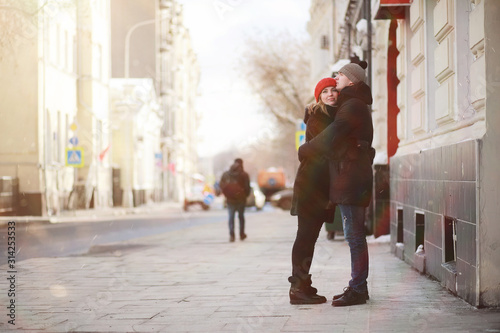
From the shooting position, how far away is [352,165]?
6.97 meters

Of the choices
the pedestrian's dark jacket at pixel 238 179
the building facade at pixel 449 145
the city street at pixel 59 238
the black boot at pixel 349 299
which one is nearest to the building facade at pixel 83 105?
the city street at pixel 59 238

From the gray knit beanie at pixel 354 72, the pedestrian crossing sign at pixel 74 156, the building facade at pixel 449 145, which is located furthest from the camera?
the pedestrian crossing sign at pixel 74 156

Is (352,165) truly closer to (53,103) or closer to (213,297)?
(213,297)

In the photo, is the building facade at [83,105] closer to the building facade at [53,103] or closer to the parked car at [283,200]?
the building facade at [53,103]

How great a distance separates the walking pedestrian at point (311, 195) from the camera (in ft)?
23.5

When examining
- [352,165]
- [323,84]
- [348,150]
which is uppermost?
[323,84]

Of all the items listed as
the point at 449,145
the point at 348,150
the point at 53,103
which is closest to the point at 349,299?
the point at 348,150

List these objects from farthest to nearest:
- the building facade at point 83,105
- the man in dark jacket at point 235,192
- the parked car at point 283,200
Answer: the parked car at point 283,200, the building facade at point 83,105, the man in dark jacket at point 235,192

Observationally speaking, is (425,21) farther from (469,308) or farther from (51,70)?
(51,70)

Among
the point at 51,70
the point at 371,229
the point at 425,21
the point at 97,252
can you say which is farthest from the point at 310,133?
the point at 51,70

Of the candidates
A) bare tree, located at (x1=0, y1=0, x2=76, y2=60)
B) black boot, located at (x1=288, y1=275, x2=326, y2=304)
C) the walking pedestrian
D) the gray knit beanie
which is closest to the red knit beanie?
the walking pedestrian

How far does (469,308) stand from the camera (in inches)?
259

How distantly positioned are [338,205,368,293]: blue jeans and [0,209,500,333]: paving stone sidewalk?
216 millimetres

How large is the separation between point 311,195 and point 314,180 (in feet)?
0.41
